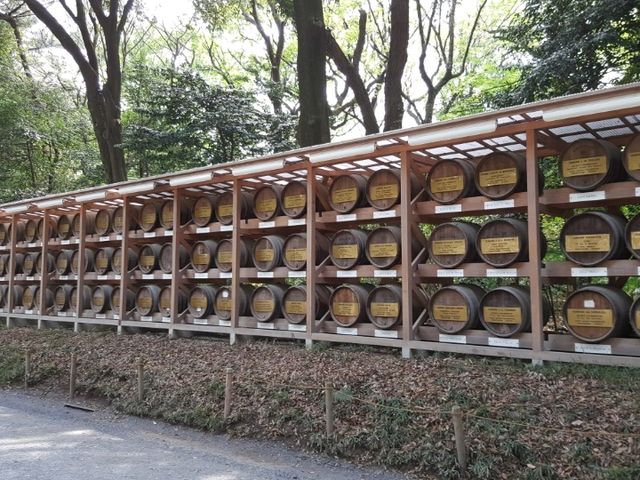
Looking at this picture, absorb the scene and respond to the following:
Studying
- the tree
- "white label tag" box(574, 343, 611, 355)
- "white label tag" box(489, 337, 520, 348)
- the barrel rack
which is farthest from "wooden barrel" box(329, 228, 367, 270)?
the tree

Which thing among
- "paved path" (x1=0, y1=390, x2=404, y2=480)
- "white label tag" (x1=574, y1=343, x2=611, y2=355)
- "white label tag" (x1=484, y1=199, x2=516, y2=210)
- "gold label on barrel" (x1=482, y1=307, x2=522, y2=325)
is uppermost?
"white label tag" (x1=484, y1=199, x2=516, y2=210)

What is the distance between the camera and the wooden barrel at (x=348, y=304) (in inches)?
306

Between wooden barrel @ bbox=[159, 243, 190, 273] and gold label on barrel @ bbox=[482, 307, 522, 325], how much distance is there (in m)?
5.91

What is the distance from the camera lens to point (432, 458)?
16.1ft

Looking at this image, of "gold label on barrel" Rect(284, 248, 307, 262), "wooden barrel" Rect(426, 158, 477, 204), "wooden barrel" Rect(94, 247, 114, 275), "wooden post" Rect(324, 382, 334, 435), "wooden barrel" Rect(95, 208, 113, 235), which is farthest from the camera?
"wooden barrel" Rect(95, 208, 113, 235)

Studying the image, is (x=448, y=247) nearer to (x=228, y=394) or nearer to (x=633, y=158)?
(x=633, y=158)

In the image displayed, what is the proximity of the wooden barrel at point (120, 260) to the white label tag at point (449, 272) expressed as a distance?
269 inches

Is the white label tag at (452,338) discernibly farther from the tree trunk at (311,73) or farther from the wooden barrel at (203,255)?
the tree trunk at (311,73)

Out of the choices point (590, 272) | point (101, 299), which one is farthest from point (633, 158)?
point (101, 299)

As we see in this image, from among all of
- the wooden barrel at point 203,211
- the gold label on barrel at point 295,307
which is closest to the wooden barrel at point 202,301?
the wooden barrel at point 203,211

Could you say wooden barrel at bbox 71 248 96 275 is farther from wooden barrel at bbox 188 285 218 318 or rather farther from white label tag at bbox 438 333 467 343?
white label tag at bbox 438 333 467 343

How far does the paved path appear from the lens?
16.7ft

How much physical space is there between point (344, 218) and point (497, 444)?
4203 mm

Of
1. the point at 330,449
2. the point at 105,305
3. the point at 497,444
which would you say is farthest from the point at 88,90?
the point at 497,444
